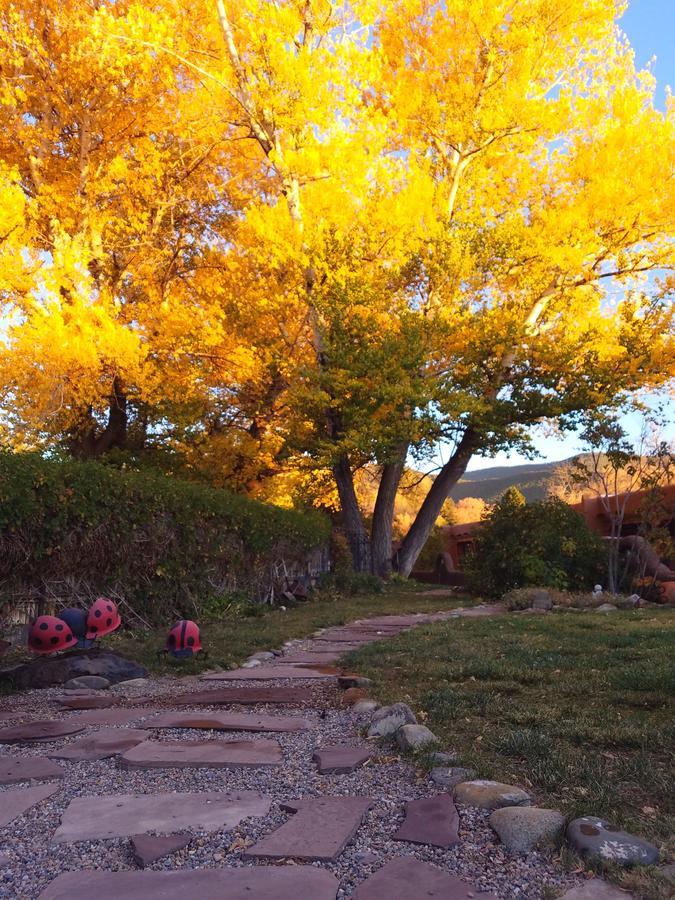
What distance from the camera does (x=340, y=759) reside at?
9.61ft

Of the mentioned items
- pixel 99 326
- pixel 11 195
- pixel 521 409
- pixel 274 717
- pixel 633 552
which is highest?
pixel 11 195

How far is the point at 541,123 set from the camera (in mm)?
15523

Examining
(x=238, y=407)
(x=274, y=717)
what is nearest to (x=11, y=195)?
(x=238, y=407)

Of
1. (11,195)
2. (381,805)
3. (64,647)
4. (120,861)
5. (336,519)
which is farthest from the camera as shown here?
(336,519)

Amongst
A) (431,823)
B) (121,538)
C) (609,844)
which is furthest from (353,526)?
(609,844)

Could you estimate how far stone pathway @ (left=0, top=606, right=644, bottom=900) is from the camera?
185cm

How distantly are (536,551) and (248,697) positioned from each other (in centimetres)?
835

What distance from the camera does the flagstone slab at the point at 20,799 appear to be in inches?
94.5

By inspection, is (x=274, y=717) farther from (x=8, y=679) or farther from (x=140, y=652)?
(x=140, y=652)

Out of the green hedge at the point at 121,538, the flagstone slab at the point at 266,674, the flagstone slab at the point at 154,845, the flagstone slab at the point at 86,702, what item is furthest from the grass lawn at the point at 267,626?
the flagstone slab at the point at 154,845

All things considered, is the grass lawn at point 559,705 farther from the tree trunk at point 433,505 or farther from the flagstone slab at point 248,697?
the tree trunk at point 433,505

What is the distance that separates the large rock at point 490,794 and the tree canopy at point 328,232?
10.9m

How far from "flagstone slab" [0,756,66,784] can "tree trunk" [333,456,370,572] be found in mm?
12899

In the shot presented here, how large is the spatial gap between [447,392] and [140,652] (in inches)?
368
